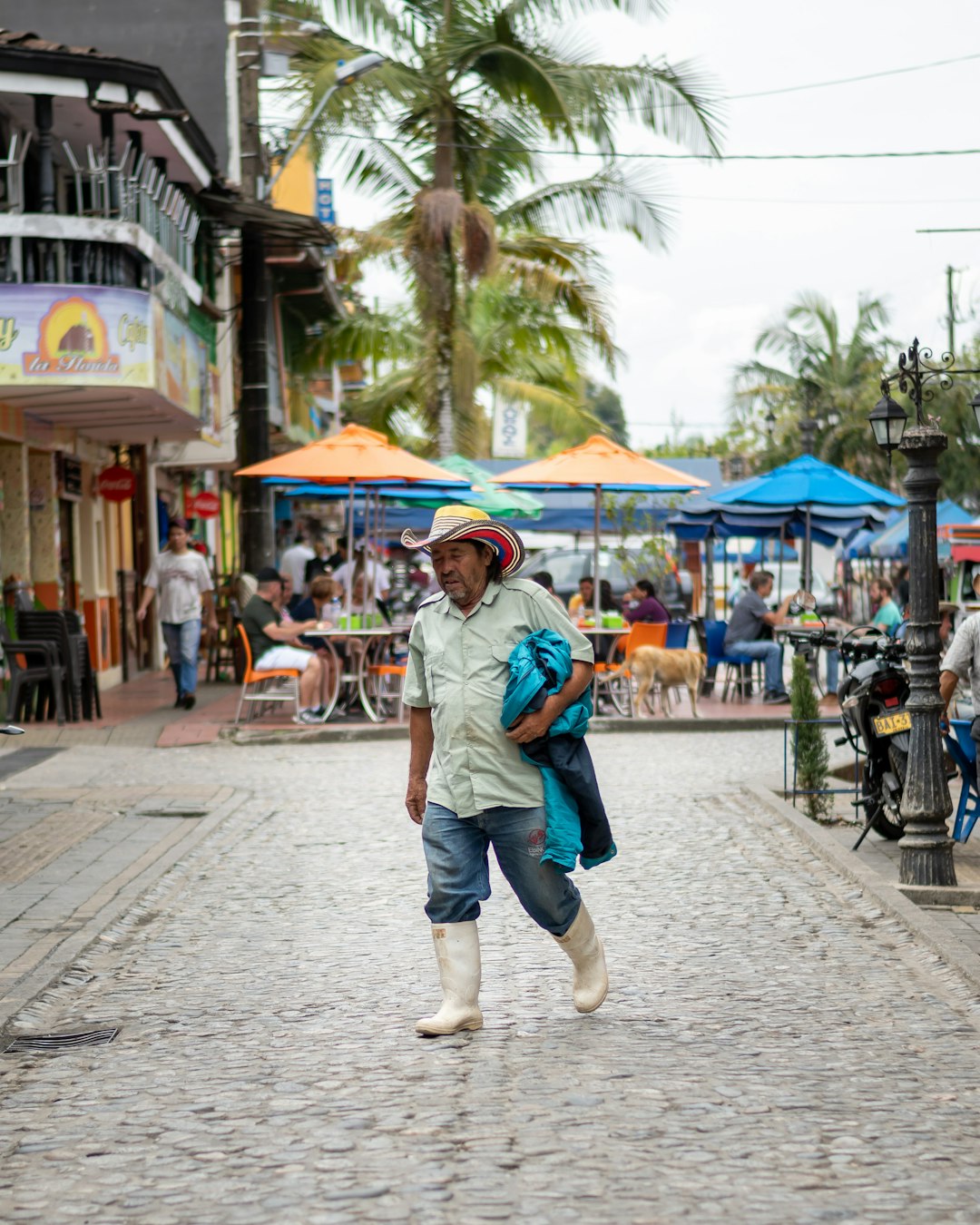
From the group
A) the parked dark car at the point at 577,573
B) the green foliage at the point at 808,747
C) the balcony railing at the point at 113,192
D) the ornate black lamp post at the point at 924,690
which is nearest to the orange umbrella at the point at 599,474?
the balcony railing at the point at 113,192

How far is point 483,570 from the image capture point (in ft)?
19.8

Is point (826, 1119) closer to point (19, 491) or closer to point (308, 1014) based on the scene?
point (308, 1014)

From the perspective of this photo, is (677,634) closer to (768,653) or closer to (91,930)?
(768,653)

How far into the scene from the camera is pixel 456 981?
19.4 ft

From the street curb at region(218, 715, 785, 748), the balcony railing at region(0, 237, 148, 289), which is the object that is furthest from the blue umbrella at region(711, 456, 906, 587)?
the balcony railing at region(0, 237, 148, 289)

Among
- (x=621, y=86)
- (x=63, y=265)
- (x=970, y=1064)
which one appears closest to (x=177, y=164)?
(x=63, y=265)

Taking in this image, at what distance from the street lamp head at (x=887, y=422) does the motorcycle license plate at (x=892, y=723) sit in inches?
71.7

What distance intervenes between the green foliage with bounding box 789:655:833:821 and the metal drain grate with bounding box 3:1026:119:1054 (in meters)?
6.14

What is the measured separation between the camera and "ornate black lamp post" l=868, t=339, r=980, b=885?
28.3 ft

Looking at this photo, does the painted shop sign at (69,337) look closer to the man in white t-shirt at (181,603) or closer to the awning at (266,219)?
the man in white t-shirt at (181,603)

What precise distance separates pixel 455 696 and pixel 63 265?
1224cm

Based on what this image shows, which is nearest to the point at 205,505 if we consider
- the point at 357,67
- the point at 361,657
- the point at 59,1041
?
the point at 357,67

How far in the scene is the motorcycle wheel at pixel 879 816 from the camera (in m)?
9.92

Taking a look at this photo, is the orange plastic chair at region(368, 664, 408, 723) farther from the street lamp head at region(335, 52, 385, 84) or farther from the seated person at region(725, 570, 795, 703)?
the street lamp head at region(335, 52, 385, 84)
